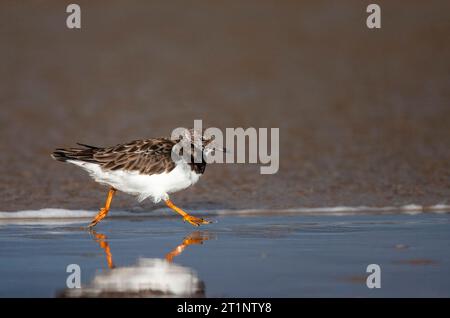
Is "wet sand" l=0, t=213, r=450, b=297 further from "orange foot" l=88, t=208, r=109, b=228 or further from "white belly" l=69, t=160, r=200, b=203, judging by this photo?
"white belly" l=69, t=160, r=200, b=203

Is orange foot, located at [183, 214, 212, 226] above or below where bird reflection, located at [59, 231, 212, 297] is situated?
above

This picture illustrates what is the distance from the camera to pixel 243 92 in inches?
843

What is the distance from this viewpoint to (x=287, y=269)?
7.79 meters

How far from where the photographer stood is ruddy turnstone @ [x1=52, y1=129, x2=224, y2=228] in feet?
34.9

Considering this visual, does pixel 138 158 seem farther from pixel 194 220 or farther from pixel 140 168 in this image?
pixel 194 220

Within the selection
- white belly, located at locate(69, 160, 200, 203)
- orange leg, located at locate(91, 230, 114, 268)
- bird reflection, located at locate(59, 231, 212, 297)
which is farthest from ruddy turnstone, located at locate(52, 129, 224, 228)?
bird reflection, located at locate(59, 231, 212, 297)

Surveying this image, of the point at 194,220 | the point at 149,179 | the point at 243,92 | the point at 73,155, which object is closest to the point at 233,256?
the point at 194,220

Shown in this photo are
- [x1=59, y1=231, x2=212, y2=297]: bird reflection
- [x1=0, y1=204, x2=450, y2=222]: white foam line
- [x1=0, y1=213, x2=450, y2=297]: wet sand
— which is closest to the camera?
[x1=59, y1=231, x2=212, y2=297]: bird reflection

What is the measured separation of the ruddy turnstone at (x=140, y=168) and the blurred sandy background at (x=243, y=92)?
1.24 m

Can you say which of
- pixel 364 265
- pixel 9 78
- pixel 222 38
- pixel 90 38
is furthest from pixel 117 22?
pixel 364 265

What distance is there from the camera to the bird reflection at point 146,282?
690cm

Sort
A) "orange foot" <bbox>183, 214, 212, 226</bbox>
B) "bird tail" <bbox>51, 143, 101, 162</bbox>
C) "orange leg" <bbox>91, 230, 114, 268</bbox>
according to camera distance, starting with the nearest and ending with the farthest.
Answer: "orange leg" <bbox>91, 230, 114, 268</bbox> → "orange foot" <bbox>183, 214, 212, 226</bbox> → "bird tail" <bbox>51, 143, 101, 162</bbox>

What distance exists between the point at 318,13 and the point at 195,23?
3.88 meters
